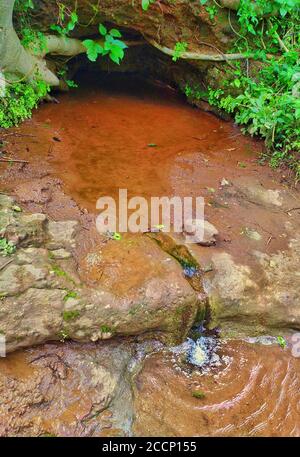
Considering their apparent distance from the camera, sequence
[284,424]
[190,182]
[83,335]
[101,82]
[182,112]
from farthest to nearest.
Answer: [101,82] → [182,112] → [190,182] → [83,335] → [284,424]

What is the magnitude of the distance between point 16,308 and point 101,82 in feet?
18.4

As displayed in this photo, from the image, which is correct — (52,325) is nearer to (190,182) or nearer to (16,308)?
(16,308)

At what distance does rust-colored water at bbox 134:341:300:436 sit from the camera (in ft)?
9.05

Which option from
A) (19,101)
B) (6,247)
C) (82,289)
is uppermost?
(19,101)

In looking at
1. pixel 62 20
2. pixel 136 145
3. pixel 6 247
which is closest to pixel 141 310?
pixel 6 247

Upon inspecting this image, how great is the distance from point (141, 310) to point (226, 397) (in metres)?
0.86

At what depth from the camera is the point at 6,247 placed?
318 cm

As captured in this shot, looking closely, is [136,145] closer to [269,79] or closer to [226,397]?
[269,79]

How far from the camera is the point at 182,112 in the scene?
6.59 metres

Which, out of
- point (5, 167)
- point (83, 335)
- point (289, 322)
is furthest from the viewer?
point (5, 167)

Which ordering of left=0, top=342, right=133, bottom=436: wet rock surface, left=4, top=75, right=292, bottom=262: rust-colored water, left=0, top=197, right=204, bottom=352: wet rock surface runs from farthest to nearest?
left=4, top=75, right=292, bottom=262: rust-colored water
left=0, top=197, right=204, bottom=352: wet rock surface
left=0, top=342, right=133, bottom=436: wet rock surface

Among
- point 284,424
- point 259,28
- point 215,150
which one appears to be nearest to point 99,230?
point 284,424

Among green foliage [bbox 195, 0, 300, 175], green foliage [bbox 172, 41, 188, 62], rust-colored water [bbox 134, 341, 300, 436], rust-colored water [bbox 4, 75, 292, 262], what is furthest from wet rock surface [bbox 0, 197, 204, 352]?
green foliage [bbox 172, 41, 188, 62]

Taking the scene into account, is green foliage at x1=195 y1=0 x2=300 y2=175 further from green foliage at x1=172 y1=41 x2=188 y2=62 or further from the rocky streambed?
the rocky streambed
